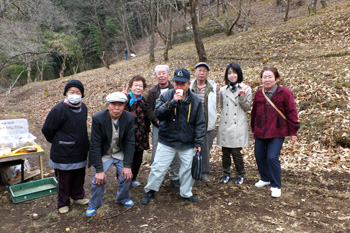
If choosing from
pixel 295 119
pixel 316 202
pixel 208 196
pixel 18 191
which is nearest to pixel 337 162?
pixel 316 202

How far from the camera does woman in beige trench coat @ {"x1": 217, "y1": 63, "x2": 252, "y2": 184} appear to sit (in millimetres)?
4152

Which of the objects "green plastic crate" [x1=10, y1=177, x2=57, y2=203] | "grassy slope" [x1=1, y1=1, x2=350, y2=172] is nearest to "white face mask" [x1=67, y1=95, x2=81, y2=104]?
"green plastic crate" [x1=10, y1=177, x2=57, y2=203]

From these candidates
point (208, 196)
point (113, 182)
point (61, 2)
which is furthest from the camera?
point (61, 2)

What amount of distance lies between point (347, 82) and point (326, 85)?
54cm

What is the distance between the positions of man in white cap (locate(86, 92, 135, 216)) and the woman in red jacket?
200 centimetres

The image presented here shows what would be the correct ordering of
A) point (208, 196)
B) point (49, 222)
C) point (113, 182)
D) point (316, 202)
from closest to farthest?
1. point (49, 222)
2. point (316, 202)
3. point (208, 196)
4. point (113, 182)

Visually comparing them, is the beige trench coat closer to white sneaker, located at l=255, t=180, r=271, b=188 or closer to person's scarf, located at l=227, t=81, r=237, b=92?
person's scarf, located at l=227, t=81, r=237, b=92

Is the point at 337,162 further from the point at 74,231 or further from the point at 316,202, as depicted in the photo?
the point at 74,231

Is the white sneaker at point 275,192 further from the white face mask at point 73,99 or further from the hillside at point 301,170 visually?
the white face mask at point 73,99

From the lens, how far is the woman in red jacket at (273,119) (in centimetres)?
390

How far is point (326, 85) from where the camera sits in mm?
7129

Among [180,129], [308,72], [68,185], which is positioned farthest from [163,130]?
[308,72]

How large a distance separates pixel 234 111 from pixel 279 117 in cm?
70

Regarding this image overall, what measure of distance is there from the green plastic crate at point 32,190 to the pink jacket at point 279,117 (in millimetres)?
3657
